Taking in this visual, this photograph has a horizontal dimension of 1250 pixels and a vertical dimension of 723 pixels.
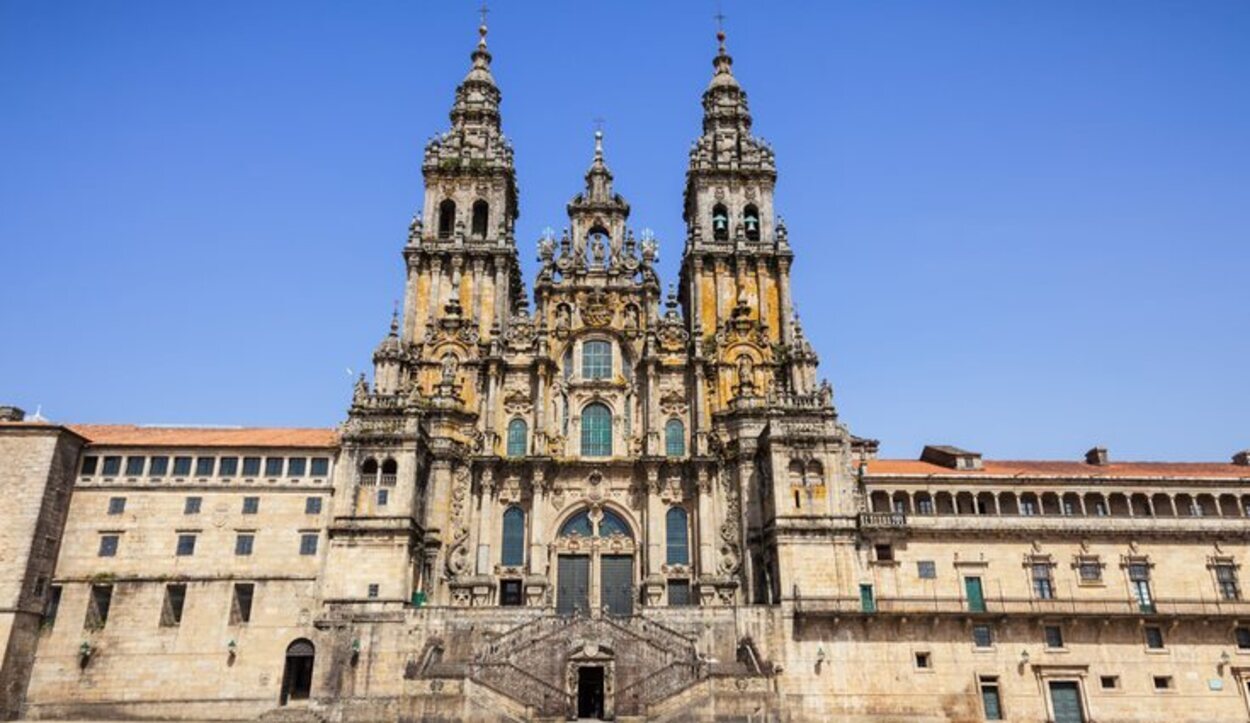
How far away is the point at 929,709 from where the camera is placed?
1625 inches

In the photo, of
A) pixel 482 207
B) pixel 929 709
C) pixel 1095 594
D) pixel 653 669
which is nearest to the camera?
pixel 653 669

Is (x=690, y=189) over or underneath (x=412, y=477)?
over

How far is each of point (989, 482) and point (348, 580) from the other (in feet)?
106

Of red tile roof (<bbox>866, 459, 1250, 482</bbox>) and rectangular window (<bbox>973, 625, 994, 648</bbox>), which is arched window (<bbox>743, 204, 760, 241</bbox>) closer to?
red tile roof (<bbox>866, 459, 1250, 482</bbox>)

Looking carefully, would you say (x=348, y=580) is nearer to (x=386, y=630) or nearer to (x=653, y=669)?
(x=386, y=630)

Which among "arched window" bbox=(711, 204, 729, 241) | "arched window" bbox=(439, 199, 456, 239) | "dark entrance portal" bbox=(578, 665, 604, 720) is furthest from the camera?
"arched window" bbox=(711, 204, 729, 241)

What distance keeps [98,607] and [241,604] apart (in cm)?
672

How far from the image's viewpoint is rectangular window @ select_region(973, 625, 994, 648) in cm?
4269

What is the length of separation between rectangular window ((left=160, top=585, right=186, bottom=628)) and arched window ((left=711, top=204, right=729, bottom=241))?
3568cm

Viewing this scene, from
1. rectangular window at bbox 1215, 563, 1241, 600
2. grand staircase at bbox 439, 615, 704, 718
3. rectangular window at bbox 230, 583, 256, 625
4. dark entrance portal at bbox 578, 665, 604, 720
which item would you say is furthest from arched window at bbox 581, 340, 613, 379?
rectangular window at bbox 1215, 563, 1241, 600

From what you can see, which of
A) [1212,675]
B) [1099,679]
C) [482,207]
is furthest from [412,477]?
[1212,675]

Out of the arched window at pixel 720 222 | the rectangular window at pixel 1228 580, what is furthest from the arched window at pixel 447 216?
the rectangular window at pixel 1228 580

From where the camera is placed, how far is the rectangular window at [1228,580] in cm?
4531

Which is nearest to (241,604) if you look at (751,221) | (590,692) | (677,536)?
(590,692)
